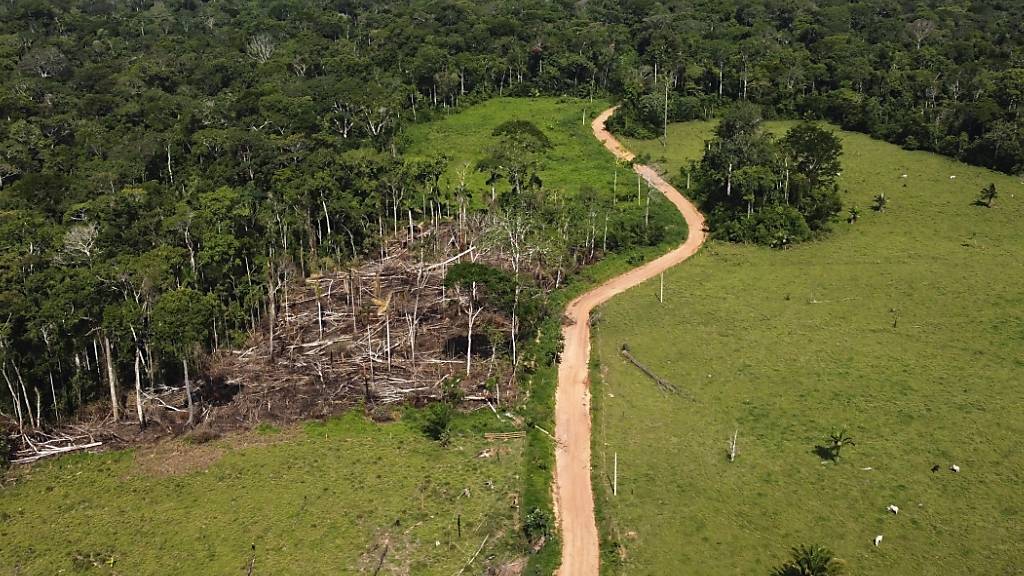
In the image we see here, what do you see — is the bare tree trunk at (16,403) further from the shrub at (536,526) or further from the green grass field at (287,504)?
the shrub at (536,526)

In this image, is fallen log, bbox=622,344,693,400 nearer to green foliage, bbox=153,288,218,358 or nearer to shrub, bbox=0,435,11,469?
green foliage, bbox=153,288,218,358

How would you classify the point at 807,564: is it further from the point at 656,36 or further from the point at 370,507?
the point at 656,36

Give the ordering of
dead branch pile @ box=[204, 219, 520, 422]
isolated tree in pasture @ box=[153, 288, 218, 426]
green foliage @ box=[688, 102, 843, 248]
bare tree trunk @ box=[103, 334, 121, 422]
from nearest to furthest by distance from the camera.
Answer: isolated tree in pasture @ box=[153, 288, 218, 426]
bare tree trunk @ box=[103, 334, 121, 422]
dead branch pile @ box=[204, 219, 520, 422]
green foliage @ box=[688, 102, 843, 248]

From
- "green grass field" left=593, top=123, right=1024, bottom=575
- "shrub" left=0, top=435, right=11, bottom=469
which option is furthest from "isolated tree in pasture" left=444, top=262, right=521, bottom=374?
"shrub" left=0, top=435, right=11, bottom=469

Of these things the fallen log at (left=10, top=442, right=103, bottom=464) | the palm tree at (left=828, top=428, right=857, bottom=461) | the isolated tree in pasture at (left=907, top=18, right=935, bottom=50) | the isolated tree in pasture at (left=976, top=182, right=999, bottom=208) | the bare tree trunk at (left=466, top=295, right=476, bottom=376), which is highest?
the isolated tree in pasture at (left=907, top=18, right=935, bottom=50)

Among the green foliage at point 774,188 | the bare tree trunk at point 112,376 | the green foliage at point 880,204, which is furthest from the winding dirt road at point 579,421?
the bare tree trunk at point 112,376

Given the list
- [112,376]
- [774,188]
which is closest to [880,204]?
[774,188]
